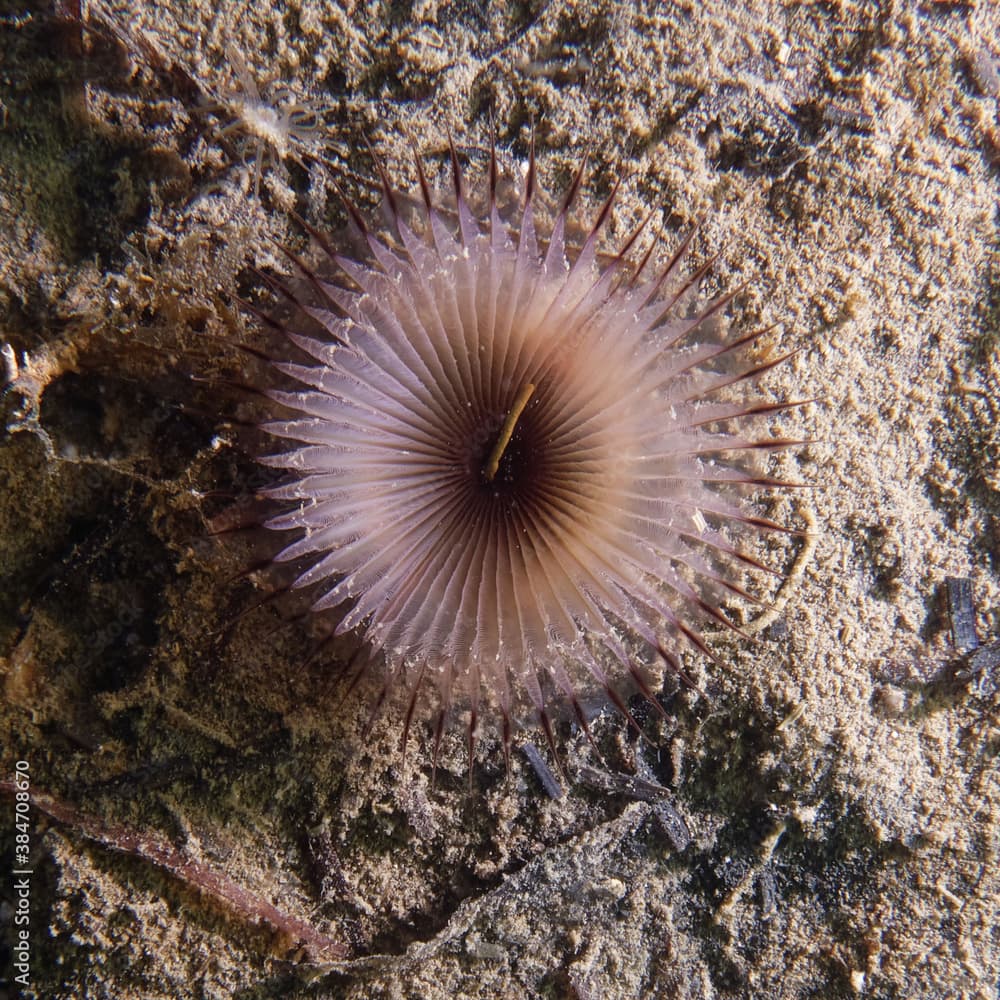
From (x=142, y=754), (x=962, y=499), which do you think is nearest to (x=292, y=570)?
(x=142, y=754)

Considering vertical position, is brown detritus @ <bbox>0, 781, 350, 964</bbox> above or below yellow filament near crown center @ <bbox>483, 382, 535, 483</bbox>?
below

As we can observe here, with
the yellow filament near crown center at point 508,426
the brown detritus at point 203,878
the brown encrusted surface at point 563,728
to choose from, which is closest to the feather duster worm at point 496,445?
the yellow filament near crown center at point 508,426

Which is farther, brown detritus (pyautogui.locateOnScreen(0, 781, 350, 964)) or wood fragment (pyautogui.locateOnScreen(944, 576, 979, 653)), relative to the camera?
wood fragment (pyautogui.locateOnScreen(944, 576, 979, 653))

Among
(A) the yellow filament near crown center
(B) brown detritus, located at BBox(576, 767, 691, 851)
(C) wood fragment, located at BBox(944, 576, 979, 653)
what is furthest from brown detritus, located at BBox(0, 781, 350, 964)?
(C) wood fragment, located at BBox(944, 576, 979, 653)

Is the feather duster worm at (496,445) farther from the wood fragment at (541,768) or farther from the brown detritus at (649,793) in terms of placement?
the brown detritus at (649,793)

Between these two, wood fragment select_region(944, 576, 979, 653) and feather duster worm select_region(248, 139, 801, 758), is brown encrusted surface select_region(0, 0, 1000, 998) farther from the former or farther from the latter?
feather duster worm select_region(248, 139, 801, 758)

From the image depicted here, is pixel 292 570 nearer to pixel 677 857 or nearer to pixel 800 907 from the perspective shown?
pixel 677 857

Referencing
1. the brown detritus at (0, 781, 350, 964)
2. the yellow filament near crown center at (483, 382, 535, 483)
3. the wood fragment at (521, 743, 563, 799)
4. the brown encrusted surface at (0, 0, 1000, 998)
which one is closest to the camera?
the yellow filament near crown center at (483, 382, 535, 483)
